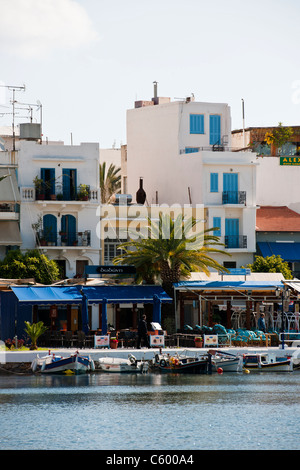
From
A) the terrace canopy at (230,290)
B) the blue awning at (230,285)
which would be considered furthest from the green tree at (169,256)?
the blue awning at (230,285)

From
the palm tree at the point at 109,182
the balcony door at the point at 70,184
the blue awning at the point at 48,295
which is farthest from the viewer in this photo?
the palm tree at the point at 109,182

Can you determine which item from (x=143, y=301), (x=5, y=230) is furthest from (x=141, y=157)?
(x=143, y=301)

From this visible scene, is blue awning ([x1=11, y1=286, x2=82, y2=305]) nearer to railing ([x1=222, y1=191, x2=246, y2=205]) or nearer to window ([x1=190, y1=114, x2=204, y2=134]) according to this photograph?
railing ([x1=222, y1=191, x2=246, y2=205])

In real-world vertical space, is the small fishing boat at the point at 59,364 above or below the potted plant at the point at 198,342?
below

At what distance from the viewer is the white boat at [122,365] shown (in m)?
52.5

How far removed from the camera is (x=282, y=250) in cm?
7469

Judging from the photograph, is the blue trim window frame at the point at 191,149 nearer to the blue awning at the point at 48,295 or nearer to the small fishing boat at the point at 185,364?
the blue awning at the point at 48,295

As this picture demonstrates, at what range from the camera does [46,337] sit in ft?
191

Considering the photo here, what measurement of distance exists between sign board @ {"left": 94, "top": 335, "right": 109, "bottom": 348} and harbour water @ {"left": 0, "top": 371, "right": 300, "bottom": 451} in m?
3.64

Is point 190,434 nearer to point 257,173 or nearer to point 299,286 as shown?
point 299,286

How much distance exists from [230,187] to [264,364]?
22307 mm

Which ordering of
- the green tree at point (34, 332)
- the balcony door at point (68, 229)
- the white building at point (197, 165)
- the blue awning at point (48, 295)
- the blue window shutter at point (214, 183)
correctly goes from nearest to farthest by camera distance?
the green tree at point (34, 332) → the blue awning at point (48, 295) → the balcony door at point (68, 229) → the white building at point (197, 165) → the blue window shutter at point (214, 183)

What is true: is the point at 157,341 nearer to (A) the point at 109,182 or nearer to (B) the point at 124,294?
(B) the point at 124,294

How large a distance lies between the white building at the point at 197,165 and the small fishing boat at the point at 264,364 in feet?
60.3
